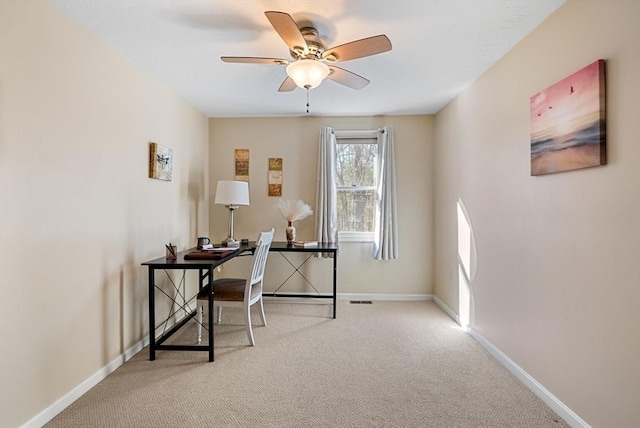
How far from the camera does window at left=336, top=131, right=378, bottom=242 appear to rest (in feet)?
14.5

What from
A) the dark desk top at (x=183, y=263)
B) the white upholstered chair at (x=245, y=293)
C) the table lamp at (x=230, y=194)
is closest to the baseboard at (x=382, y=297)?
the table lamp at (x=230, y=194)

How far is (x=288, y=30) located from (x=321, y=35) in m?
0.53

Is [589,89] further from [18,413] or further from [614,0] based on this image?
[18,413]

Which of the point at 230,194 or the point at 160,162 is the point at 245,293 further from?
the point at 160,162

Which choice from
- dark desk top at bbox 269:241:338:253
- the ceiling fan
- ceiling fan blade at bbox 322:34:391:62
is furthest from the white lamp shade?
ceiling fan blade at bbox 322:34:391:62

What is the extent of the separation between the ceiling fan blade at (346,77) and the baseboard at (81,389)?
2645 mm

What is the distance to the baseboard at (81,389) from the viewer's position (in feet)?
5.96

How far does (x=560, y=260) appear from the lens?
1939 millimetres

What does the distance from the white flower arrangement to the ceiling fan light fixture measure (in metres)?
1.97

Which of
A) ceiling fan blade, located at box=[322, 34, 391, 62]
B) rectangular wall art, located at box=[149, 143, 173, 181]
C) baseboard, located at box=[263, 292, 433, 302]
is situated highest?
ceiling fan blade, located at box=[322, 34, 391, 62]

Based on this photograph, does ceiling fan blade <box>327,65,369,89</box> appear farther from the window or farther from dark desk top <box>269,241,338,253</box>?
the window

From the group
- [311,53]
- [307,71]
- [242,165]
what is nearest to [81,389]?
[307,71]

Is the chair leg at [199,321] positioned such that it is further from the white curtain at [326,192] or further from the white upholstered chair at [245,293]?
the white curtain at [326,192]

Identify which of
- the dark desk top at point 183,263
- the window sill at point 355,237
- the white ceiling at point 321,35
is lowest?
the dark desk top at point 183,263
